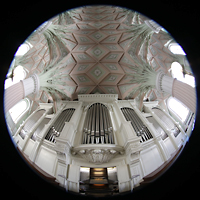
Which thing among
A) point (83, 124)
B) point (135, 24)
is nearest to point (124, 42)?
A: point (135, 24)

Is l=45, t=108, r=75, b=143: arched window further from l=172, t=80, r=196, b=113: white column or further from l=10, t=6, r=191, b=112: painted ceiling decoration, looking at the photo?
l=172, t=80, r=196, b=113: white column

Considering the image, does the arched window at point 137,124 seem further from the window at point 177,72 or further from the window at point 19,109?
the window at point 19,109

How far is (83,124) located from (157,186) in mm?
5576

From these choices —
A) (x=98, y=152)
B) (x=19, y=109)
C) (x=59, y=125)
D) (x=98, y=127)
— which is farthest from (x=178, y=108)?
(x=19, y=109)

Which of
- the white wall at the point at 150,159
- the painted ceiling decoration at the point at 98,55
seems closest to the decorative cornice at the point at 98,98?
the painted ceiling decoration at the point at 98,55

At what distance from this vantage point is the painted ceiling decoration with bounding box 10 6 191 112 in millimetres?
9398

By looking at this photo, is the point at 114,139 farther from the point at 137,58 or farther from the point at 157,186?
the point at 137,58

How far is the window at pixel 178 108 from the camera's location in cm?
955

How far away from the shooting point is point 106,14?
10484 mm

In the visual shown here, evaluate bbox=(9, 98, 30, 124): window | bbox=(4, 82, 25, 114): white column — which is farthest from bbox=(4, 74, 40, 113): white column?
bbox=(9, 98, 30, 124): window

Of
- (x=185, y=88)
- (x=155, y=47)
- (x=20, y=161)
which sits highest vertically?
(x=155, y=47)

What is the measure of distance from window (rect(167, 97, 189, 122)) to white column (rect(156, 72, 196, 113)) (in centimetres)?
396

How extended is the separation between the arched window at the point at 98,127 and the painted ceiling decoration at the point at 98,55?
8.48 ft

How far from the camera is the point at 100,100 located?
417 inches
